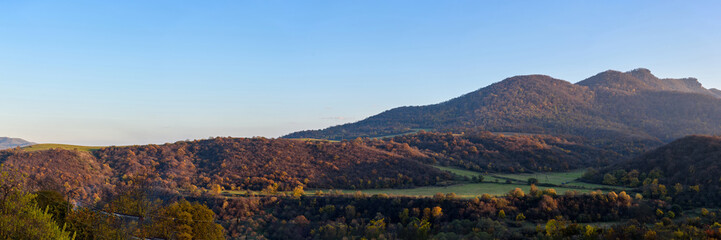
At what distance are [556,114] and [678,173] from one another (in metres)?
107

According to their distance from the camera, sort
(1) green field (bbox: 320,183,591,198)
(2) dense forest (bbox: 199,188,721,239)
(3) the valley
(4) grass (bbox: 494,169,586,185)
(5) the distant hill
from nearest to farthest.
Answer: (3) the valley → (2) dense forest (bbox: 199,188,721,239) → (1) green field (bbox: 320,183,591,198) → (4) grass (bbox: 494,169,586,185) → (5) the distant hill

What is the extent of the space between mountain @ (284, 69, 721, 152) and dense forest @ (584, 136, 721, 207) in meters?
61.0

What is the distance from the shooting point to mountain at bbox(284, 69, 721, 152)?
5664 inches

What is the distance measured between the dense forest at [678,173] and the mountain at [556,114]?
6097 centimetres

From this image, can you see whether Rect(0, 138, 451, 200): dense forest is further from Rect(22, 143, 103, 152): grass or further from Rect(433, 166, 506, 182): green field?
Rect(433, 166, 506, 182): green field

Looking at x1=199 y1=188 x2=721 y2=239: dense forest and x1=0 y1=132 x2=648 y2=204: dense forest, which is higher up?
x1=0 y1=132 x2=648 y2=204: dense forest

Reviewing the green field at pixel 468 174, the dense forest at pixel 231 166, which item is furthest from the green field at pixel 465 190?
the green field at pixel 468 174

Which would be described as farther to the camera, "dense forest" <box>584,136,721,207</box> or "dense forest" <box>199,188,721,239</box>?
"dense forest" <box>584,136,721,207</box>

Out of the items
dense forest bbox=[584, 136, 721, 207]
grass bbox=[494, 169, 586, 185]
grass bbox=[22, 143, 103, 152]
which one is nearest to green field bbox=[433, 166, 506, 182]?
grass bbox=[494, 169, 586, 185]

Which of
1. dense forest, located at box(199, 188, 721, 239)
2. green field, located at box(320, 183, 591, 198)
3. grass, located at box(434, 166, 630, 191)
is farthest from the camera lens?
grass, located at box(434, 166, 630, 191)

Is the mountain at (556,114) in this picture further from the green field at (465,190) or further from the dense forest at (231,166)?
the green field at (465,190)

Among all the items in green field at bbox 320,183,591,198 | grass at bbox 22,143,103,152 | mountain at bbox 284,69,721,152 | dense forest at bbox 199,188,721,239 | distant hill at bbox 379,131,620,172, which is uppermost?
mountain at bbox 284,69,721,152

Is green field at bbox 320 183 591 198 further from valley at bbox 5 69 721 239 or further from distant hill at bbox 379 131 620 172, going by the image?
distant hill at bbox 379 131 620 172

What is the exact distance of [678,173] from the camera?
58062 millimetres
